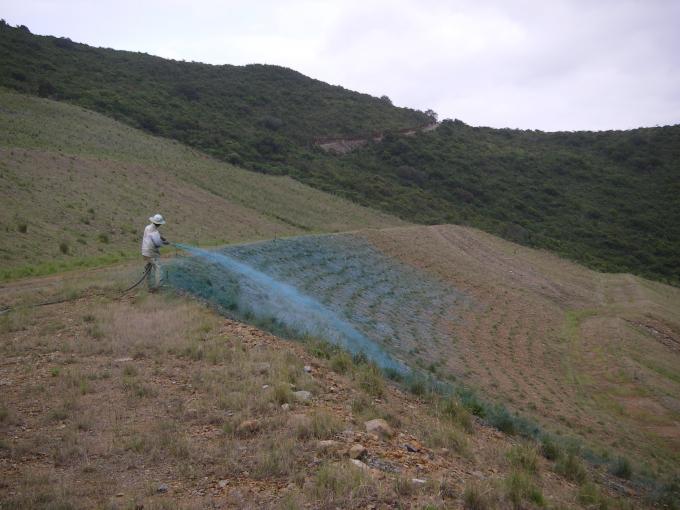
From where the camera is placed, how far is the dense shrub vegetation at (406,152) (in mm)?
47094

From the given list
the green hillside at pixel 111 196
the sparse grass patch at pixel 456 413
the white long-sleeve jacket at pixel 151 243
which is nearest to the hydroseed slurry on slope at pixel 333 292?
the white long-sleeve jacket at pixel 151 243

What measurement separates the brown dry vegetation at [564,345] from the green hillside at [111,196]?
23.6ft

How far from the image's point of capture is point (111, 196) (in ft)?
84.9

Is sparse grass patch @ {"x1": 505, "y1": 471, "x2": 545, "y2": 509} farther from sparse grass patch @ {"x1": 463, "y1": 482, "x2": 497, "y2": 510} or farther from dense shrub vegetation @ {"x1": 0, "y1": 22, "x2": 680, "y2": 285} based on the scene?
dense shrub vegetation @ {"x1": 0, "y1": 22, "x2": 680, "y2": 285}

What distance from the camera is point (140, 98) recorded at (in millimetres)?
53312

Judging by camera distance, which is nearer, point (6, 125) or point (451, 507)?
point (451, 507)

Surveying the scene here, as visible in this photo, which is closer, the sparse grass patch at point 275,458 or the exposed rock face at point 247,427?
the sparse grass patch at point 275,458

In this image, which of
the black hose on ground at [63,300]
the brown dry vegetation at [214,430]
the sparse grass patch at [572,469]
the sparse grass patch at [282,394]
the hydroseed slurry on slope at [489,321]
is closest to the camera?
the brown dry vegetation at [214,430]

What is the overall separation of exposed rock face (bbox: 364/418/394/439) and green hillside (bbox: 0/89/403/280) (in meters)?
11.3

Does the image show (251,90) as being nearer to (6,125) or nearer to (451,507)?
(6,125)

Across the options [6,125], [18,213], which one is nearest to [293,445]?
[18,213]

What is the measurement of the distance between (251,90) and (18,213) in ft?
182

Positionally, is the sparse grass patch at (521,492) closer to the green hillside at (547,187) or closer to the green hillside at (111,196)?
the green hillside at (111,196)

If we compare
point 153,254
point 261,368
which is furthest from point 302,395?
point 153,254
